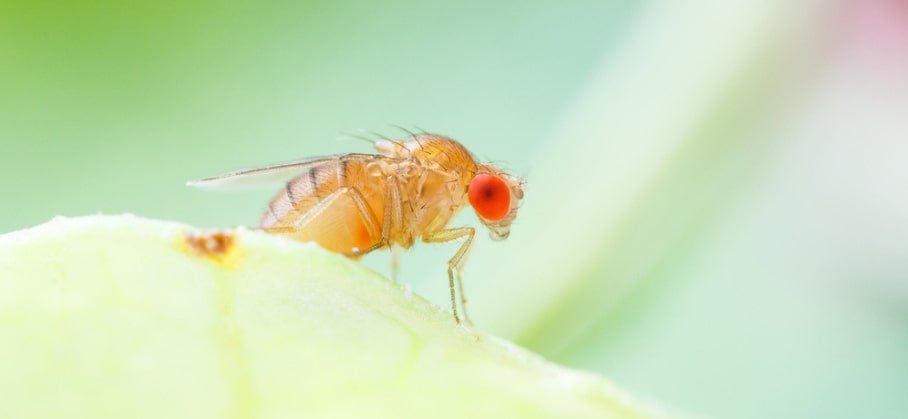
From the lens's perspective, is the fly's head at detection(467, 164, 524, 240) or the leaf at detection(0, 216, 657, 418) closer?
the leaf at detection(0, 216, 657, 418)

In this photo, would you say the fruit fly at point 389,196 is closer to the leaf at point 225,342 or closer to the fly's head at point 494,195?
the fly's head at point 494,195

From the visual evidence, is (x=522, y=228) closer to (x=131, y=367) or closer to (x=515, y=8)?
(x=515, y=8)

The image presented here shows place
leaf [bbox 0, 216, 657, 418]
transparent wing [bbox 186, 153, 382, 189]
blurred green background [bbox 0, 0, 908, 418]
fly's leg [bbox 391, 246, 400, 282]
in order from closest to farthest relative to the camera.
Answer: leaf [bbox 0, 216, 657, 418] < transparent wing [bbox 186, 153, 382, 189] < fly's leg [bbox 391, 246, 400, 282] < blurred green background [bbox 0, 0, 908, 418]

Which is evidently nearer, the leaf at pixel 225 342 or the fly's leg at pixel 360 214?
the leaf at pixel 225 342

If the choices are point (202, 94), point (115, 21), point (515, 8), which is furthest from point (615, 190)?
point (115, 21)

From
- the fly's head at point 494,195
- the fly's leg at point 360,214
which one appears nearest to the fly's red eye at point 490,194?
the fly's head at point 494,195

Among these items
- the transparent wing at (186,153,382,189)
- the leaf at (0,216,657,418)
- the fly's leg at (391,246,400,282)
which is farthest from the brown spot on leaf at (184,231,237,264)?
the fly's leg at (391,246,400,282)

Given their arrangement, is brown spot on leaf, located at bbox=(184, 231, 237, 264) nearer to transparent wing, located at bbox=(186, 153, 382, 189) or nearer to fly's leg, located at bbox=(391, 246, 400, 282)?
transparent wing, located at bbox=(186, 153, 382, 189)

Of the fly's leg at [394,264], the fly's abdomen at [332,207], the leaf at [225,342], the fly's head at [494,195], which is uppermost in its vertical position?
the leaf at [225,342]
